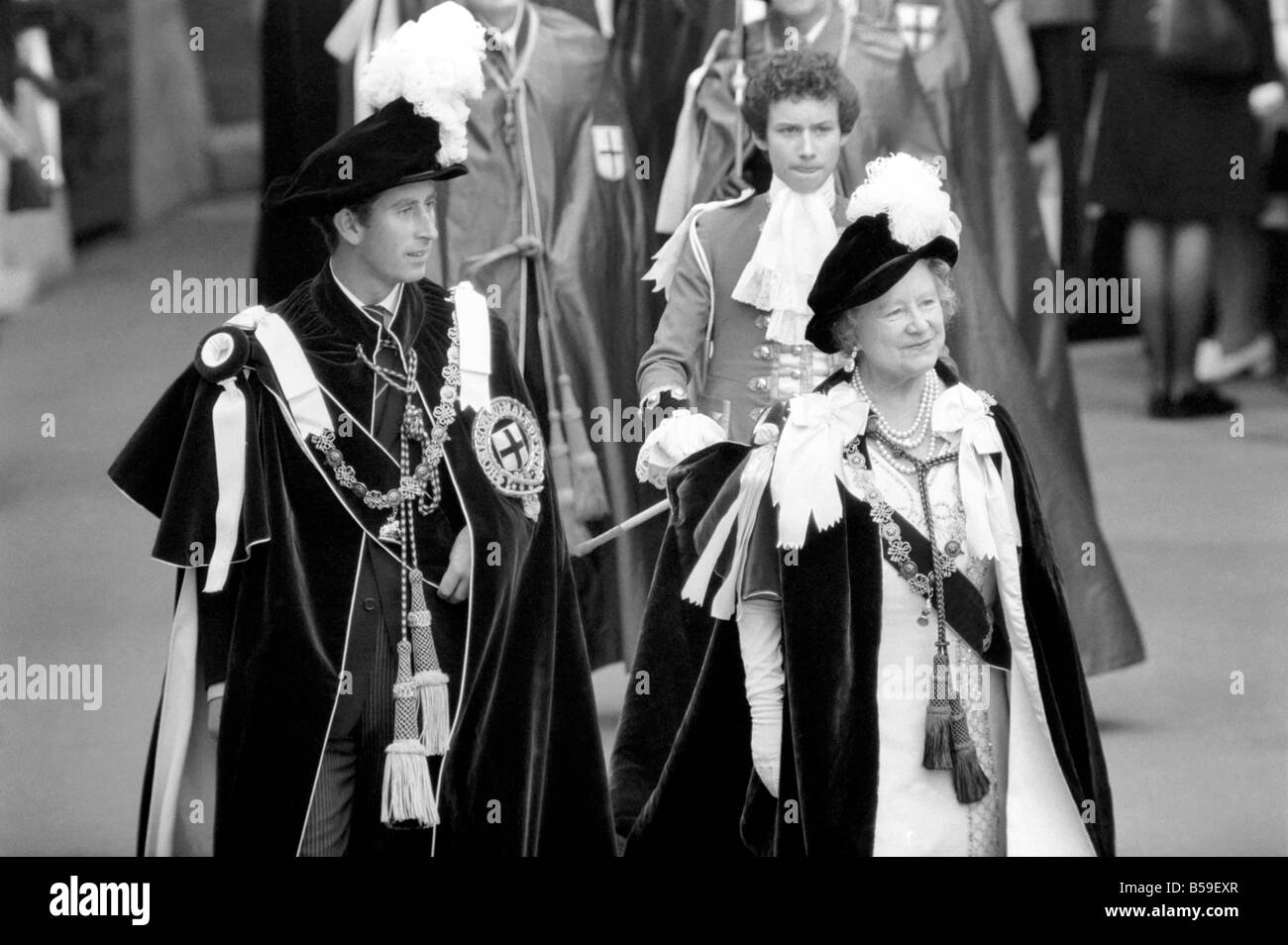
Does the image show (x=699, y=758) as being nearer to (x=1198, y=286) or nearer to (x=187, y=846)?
(x=187, y=846)

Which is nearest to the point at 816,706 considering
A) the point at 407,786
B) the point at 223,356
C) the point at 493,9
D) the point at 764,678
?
the point at 764,678

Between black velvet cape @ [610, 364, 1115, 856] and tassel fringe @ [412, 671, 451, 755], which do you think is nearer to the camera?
black velvet cape @ [610, 364, 1115, 856]

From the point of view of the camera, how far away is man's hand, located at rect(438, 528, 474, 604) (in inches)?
193

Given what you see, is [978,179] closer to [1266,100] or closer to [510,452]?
[1266,100]

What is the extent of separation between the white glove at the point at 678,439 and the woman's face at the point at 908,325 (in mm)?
524

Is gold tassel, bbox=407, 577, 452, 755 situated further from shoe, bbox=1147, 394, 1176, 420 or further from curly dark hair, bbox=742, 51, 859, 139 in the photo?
shoe, bbox=1147, 394, 1176, 420

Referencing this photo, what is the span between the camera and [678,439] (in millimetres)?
4992

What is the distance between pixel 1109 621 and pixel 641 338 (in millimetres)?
1282

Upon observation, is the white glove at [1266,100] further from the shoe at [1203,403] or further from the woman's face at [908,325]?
the woman's face at [908,325]

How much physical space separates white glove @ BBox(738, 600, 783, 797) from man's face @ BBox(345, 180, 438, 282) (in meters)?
0.92

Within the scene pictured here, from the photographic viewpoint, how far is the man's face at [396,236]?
16.1 ft

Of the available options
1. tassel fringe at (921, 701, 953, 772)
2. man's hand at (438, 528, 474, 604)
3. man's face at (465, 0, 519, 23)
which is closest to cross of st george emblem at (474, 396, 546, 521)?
man's hand at (438, 528, 474, 604)

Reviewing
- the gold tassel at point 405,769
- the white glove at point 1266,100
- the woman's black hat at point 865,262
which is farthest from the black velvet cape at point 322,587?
the white glove at point 1266,100
